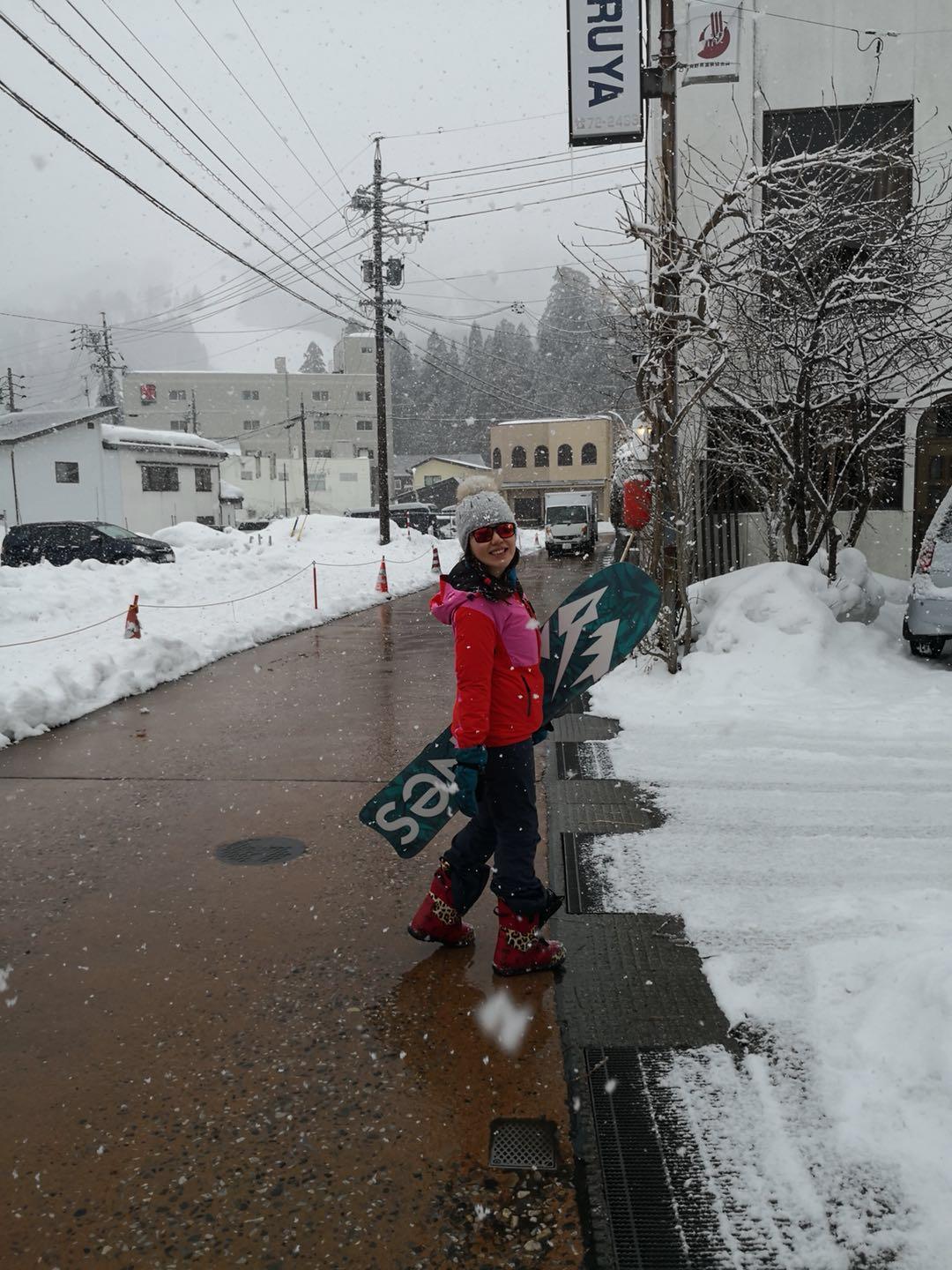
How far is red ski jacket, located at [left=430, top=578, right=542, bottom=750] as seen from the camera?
3.08 metres

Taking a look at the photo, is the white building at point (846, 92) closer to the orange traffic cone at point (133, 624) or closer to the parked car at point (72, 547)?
the orange traffic cone at point (133, 624)

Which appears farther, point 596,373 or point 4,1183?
point 596,373

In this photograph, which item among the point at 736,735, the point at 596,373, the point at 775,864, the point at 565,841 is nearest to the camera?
the point at 775,864

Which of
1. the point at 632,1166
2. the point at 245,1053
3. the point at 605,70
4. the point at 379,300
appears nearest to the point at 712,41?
the point at 605,70

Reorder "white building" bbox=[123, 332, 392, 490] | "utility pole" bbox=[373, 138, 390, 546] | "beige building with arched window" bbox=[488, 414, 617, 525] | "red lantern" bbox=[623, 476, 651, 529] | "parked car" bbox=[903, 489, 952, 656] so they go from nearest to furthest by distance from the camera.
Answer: "parked car" bbox=[903, 489, 952, 656] → "red lantern" bbox=[623, 476, 651, 529] → "utility pole" bbox=[373, 138, 390, 546] → "beige building with arched window" bbox=[488, 414, 617, 525] → "white building" bbox=[123, 332, 392, 490]

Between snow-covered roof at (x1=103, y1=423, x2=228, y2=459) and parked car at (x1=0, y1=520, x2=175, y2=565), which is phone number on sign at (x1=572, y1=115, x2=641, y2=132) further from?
snow-covered roof at (x1=103, y1=423, x2=228, y2=459)

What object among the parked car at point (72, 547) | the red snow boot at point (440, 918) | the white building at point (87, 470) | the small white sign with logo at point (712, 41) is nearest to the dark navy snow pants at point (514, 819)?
the red snow boot at point (440, 918)

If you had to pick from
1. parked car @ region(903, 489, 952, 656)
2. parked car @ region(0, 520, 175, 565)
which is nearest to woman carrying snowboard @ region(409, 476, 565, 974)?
parked car @ region(903, 489, 952, 656)

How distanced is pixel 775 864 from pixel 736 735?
2.22m

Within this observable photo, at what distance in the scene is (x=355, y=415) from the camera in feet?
256

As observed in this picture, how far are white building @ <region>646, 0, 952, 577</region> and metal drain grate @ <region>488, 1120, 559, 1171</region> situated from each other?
11.6 m

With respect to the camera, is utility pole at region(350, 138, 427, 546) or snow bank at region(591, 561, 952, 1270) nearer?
snow bank at region(591, 561, 952, 1270)

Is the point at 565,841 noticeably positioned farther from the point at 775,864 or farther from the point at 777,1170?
the point at 777,1170

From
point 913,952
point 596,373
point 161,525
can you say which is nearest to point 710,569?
point 913,952
